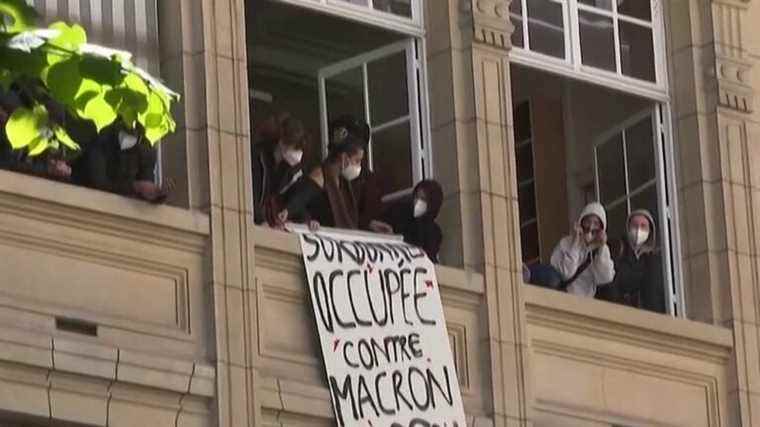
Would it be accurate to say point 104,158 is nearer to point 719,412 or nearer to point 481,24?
point 481,24

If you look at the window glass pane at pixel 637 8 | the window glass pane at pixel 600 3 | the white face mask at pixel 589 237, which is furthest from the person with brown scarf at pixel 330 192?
the window glass pane at pixel 637 8

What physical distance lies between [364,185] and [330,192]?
1.35 ft

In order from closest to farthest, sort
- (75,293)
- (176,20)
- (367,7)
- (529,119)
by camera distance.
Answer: (75,293) → (176,20) → (367,7) → (529,119)

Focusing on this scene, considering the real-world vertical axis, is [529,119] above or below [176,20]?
above

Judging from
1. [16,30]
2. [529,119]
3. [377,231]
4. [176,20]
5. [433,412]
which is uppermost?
[529,119]

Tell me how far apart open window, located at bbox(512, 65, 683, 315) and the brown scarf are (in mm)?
3050

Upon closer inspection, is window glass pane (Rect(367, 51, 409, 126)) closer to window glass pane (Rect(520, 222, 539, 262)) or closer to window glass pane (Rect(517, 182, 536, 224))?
window glass pane (Rect(517, 182, 536, 224))

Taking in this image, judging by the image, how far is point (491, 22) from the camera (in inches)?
794

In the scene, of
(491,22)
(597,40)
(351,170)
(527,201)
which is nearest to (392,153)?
(491,22)

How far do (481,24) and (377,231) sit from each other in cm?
219

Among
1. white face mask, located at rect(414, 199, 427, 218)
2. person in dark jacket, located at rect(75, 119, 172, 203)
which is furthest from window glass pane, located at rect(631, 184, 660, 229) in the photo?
person in dark jacket, located at rect(75, 119, 172, 203)

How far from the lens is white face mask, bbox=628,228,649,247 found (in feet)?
67.1

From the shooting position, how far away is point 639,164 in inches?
866

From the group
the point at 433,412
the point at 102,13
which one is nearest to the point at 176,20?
the point at 102,13
